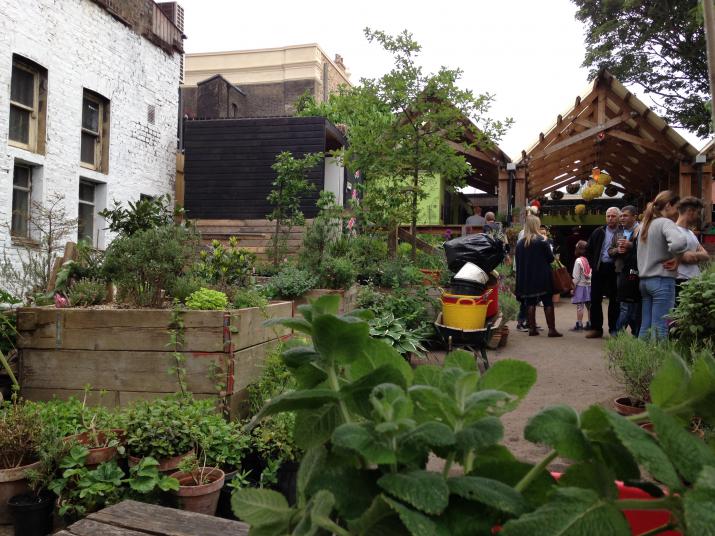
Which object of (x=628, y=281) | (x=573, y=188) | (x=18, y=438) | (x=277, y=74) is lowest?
(x=18, y=438)

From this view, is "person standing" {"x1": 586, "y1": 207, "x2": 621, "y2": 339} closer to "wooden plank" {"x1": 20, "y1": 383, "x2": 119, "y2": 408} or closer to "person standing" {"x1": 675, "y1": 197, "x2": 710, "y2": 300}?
"person standing" {"x1": 675, "y1": 197, "x2": 710, "y2": 300}

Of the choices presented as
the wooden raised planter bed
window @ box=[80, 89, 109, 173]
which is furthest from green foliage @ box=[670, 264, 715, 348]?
window @ box=[80, 89, 109, 173]

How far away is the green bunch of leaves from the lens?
3.06 meters

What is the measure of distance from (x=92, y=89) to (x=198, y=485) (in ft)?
37.6

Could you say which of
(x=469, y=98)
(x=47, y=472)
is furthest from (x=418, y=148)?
(x=47, y=472)

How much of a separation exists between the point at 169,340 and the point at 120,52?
11.5 meters

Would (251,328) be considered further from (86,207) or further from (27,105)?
(86,207)

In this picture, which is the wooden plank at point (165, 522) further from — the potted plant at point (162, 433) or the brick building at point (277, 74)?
the brick building at point (277, 74)

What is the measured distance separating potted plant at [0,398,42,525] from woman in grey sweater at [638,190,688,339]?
5.63m

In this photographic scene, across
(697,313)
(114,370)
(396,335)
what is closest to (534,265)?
(396,335)

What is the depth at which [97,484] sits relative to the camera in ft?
10.1

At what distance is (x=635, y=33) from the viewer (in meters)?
20.7

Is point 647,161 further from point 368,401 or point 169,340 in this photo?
point 368,401

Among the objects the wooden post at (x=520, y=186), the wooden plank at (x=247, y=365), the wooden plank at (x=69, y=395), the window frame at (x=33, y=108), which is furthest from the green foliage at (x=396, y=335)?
the wooden post at (x=520, y=186)
